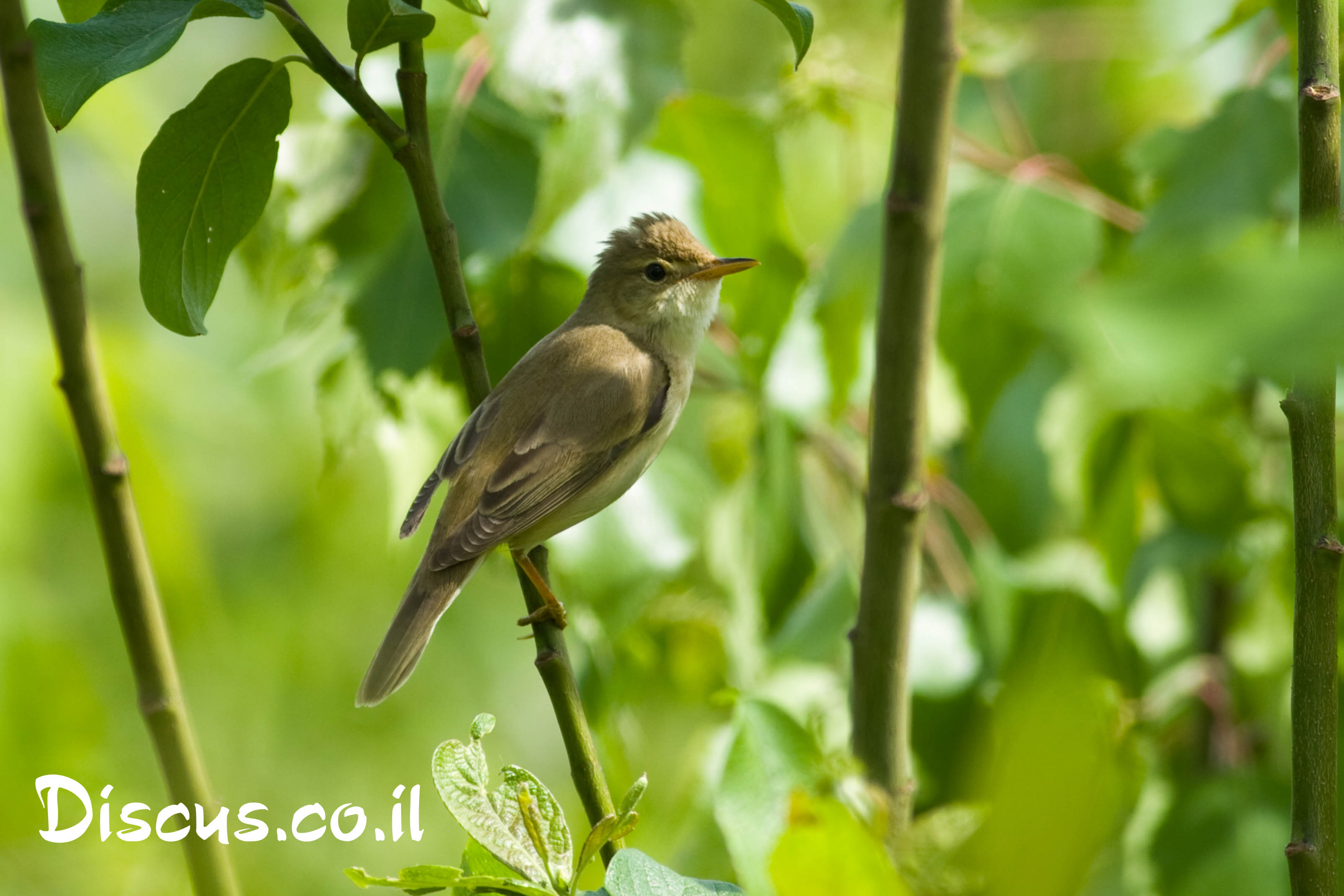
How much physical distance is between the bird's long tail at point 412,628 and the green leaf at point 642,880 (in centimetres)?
119

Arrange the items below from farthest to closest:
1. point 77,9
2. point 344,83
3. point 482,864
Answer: point 77,9
point 344,83
point 482,864

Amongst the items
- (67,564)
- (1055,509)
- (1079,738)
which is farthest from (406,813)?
(1079,738)

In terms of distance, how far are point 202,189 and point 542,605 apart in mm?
832

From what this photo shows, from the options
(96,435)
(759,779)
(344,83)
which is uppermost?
(344,83)

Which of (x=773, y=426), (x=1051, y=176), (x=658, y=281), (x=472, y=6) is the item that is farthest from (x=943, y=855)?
(x=658, y=281)

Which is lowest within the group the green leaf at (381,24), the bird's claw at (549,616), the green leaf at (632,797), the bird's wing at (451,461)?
the green leaf at (632,797)

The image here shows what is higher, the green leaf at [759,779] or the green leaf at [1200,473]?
the green leaf at [1200,473]

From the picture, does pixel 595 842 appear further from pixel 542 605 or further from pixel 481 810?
pixel 542 605

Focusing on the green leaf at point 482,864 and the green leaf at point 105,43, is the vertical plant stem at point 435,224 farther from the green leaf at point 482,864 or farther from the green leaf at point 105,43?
the green leaf at point 482,864

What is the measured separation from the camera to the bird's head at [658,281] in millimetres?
3053

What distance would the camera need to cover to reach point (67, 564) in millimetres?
4027

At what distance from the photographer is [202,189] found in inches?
55.4

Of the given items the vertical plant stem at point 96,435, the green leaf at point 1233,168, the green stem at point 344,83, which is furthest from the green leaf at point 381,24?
the green leaf at point 1233,168

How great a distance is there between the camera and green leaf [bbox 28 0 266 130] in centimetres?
127
